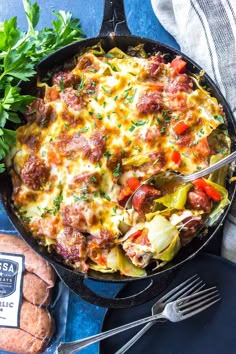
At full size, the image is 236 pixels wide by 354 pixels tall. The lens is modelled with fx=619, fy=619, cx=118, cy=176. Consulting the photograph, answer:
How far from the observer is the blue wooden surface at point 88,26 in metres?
3.39

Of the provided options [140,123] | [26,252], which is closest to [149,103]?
[140,123]

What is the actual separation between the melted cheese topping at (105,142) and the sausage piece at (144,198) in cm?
5

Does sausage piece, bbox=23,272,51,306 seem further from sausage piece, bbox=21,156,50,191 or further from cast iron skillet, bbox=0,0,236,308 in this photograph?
sausage piece, bbox=21,156,50,191

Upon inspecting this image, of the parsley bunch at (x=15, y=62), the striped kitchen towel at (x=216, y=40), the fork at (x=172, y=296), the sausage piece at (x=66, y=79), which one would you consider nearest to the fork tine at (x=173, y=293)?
the fork at (x=172, y=296)

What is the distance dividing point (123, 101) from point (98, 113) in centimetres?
13

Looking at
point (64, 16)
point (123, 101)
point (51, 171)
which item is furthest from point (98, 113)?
point (64, 16)

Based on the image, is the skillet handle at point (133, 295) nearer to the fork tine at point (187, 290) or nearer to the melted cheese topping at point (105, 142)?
the fork tine at point (187, 290)

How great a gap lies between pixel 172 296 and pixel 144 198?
0.62m

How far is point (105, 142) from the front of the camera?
9.40 ft

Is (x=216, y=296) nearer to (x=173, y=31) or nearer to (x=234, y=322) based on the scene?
(x=234, y=322)

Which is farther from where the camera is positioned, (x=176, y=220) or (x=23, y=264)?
(x=23, y=264)

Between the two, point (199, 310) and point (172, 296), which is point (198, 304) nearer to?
point (199, 310)

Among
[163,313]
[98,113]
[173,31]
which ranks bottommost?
[163,313]

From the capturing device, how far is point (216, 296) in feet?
10.5
